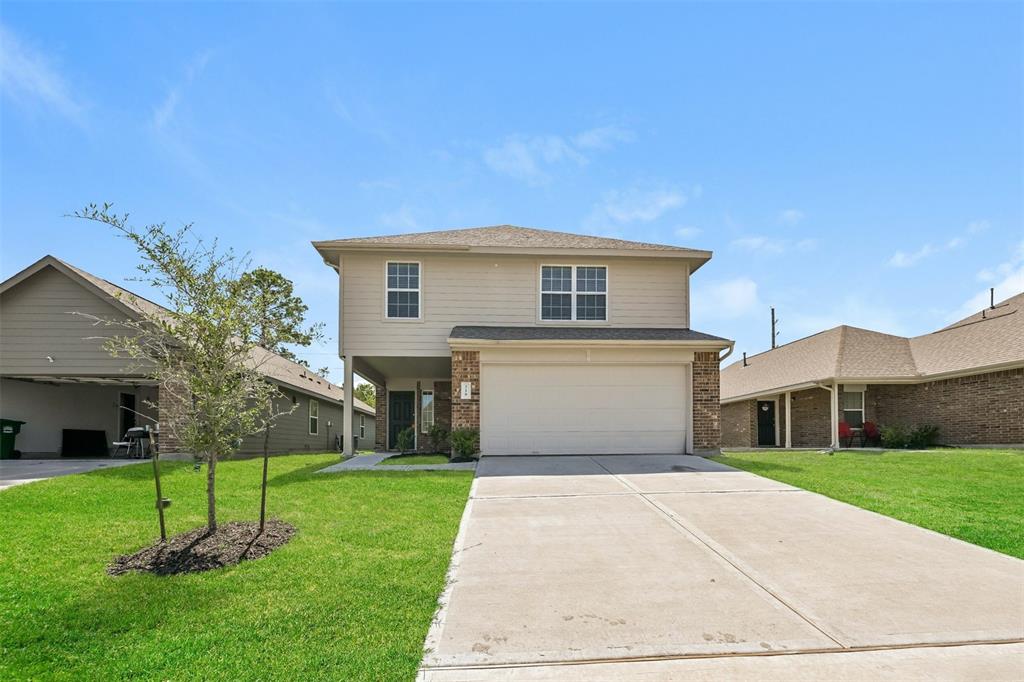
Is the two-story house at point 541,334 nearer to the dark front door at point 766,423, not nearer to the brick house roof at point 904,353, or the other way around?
the brick house roof at point 904,353

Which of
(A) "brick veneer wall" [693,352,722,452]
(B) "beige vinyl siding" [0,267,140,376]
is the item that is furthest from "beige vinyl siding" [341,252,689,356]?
(B) "beige vinyl siding" [0,267,140,376]

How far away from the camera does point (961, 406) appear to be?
17.1m

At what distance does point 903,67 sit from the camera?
34.8 feet

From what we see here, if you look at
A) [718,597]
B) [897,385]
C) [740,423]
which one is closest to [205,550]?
[718,597]

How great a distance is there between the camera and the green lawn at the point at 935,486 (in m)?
6.84

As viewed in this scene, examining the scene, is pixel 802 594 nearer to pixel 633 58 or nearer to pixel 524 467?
pixel 524 467

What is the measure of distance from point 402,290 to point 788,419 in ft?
48.2

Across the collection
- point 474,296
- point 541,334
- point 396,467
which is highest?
point 474,296

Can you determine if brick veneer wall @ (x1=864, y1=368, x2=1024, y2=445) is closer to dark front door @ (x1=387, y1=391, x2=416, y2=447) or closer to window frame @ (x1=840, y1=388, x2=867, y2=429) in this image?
window frame @ (x1=840, y1=388, x2=867, y2=429)

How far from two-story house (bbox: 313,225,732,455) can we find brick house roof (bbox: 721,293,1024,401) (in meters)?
7.67

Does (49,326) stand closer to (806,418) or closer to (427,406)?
(427,406)

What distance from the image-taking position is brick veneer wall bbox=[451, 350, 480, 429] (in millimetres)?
13086

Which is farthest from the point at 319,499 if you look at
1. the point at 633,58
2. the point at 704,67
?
the point at 704,67

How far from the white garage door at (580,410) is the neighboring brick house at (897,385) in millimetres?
7683
